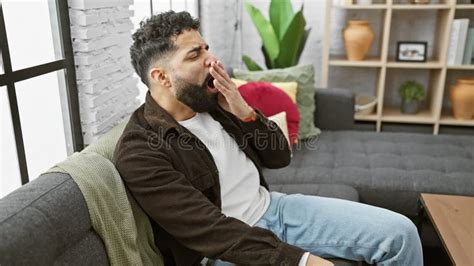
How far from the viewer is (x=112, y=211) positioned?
1.14 m

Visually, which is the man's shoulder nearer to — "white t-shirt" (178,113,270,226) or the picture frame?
"white t-shirt" (178,113,270,226)

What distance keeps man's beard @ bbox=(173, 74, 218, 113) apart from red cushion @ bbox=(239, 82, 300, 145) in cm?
97

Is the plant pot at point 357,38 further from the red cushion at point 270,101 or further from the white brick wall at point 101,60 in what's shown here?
the white brick wall at point 101,60

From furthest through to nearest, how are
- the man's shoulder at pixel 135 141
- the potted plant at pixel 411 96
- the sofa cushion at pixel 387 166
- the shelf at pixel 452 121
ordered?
the potted plant at pixel 411 96 < the shelf at pixel 452 121 < the sofa cushion at pixel 387 166 < the man's shoulder at pixel 135 141

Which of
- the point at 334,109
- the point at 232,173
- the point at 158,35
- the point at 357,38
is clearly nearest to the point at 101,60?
the point at 158,35

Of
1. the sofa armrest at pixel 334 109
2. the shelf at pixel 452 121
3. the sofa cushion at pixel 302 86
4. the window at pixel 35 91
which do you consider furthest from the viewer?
the shelf at pixel 452 121

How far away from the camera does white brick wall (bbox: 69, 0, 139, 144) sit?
1.60 metres

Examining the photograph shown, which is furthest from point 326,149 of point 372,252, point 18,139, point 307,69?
point 18,139

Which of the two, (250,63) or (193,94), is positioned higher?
(193,94)

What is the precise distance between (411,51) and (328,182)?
1690mm

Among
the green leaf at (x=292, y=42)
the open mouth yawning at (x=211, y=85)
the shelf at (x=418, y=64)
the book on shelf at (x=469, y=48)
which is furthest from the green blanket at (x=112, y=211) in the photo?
the book on shelf at (x=469, y=48)

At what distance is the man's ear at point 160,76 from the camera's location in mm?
1384

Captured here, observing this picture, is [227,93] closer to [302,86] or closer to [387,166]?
[387,166]

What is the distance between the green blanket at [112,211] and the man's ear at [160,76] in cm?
31
